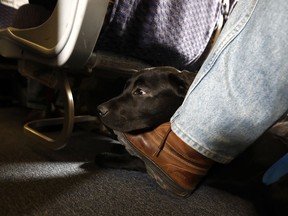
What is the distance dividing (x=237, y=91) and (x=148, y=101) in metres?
0.37

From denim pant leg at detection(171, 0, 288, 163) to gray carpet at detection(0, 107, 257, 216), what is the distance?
0.17 metres

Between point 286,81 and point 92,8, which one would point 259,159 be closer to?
point 286,81

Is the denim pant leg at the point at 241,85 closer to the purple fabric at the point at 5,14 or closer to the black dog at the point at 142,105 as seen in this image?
the black dog at the point at 142,105

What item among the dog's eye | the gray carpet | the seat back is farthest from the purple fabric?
the dog's eye

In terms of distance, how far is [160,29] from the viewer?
0.71 metres

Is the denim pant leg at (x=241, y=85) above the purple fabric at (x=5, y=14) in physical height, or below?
above

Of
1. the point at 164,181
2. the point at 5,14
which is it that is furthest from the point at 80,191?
the point at 5,14

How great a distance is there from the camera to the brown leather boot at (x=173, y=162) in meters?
0.60

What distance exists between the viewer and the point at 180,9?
72cm

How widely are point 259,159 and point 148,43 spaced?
1.57 ft

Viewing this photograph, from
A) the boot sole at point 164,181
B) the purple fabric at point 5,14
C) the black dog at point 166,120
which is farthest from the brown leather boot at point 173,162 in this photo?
the purple fabric at point 5,14

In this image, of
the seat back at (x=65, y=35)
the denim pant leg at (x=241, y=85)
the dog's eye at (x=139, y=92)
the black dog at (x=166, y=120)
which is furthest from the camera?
the dog's eye at (x=139, y=92)

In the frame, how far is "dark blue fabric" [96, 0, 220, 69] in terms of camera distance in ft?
2.19

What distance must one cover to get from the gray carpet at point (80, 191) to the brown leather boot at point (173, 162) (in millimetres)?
43
